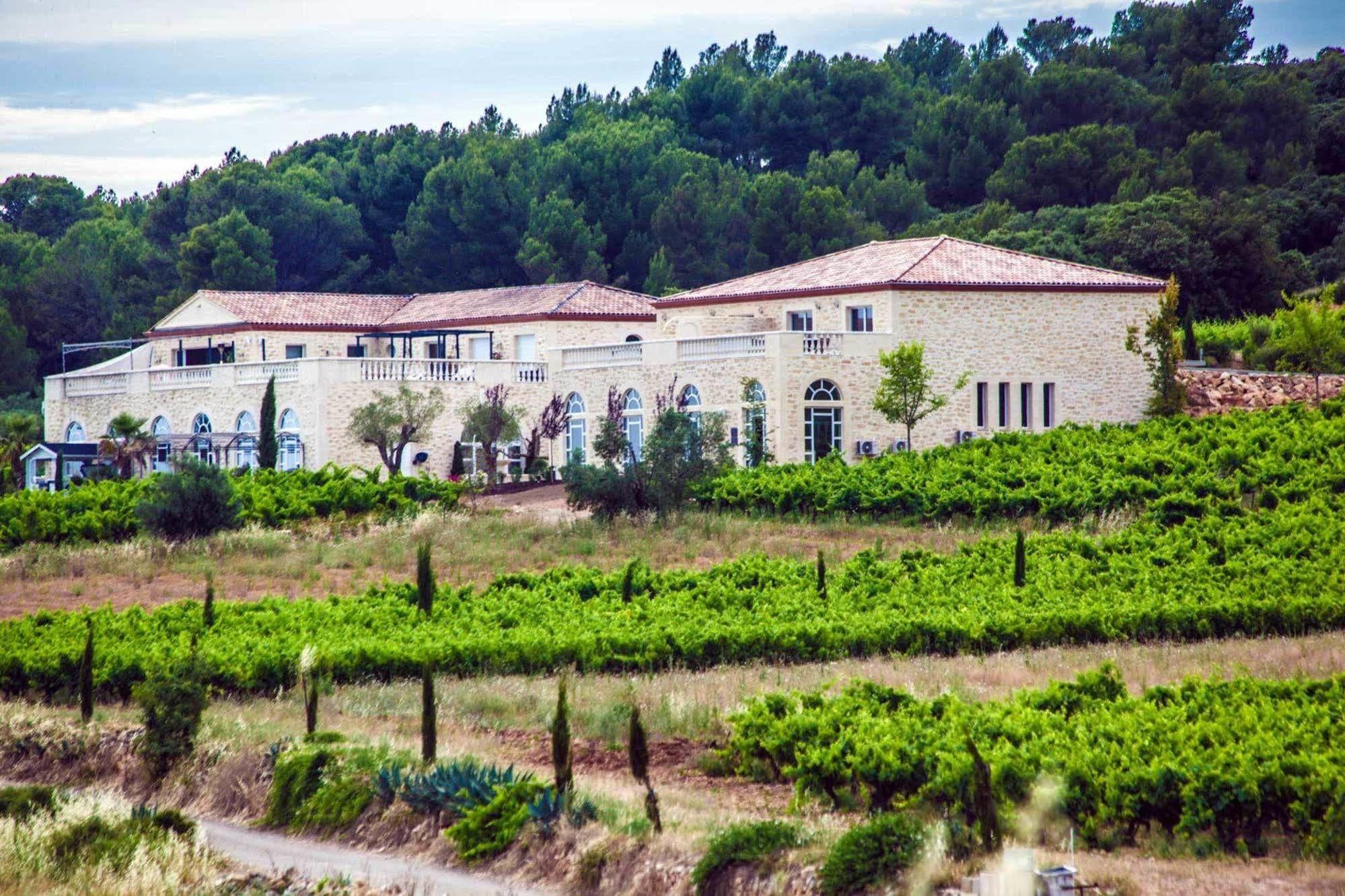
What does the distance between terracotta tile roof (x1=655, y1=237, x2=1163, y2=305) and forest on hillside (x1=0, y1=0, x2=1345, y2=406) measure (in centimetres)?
1297

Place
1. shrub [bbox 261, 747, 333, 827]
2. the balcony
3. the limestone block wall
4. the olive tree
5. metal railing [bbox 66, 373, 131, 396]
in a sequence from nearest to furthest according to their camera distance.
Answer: shrub [bbox 261, 747, 333, 827], the limestone block wall, the olive tree, the balcony, metal railing [bbox 66, 373, 131, 396]

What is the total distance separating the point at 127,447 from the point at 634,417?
52.2 ft

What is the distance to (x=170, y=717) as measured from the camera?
17.6 meters

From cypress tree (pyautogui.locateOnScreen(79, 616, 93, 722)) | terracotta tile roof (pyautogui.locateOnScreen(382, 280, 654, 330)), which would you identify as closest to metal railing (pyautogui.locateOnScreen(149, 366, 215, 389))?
terracotta tile roof (pyautogui.locateOnScreen(382, 280, 654, 330))

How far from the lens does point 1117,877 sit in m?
11.3

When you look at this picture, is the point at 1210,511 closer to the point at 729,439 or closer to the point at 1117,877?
the point at 729,439

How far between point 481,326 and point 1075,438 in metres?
23.5

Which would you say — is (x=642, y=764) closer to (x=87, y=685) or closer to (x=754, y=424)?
(x=87, y=685)

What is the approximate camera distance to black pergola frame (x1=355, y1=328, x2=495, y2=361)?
55719mm

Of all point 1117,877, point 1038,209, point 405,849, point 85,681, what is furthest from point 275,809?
point 1038,209

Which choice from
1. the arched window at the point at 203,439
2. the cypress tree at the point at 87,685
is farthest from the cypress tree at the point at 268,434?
the cypress tree at the point at 87,685

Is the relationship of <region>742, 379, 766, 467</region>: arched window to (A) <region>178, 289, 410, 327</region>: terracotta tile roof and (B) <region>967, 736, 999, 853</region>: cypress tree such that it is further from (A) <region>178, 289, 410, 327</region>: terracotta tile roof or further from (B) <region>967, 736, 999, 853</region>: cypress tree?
(B) <region>967, 736, 999, 853</region>: cypress tree

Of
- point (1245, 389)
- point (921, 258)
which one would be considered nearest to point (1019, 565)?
point (921, 258)

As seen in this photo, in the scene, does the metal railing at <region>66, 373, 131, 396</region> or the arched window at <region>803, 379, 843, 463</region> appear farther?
the metal railing at <region>66, 373, 131, 396</region>
